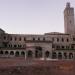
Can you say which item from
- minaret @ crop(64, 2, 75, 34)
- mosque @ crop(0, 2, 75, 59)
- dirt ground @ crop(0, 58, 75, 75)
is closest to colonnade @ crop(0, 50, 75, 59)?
mosque @ crop(0, 2, 75, 59)

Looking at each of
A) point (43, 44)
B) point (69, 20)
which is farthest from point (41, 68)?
point (69, 20)

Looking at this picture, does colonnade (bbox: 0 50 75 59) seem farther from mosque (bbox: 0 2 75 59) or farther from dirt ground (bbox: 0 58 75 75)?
dirt ground (bbox: 0 58 75 75)

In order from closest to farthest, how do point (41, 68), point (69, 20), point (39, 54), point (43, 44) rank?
point (41, 68) → point (39, 54) → point (43, 44) → point (69, 20)

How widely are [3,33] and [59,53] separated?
2497cm

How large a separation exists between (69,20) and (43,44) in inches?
884

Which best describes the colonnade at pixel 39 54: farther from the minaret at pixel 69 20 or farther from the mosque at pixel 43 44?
the minaret at pixel 69 20

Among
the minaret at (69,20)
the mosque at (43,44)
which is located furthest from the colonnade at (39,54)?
the minaret at (69,20)

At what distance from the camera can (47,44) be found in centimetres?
7944

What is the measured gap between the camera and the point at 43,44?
7931 centimetres

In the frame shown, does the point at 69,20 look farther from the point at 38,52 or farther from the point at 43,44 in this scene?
the point at 38,52

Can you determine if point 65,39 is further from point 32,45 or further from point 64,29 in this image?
point 32,45

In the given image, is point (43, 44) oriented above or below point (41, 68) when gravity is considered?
above

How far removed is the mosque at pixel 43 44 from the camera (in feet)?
257

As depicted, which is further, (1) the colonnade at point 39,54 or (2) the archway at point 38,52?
(2) the archway at point 38,52
